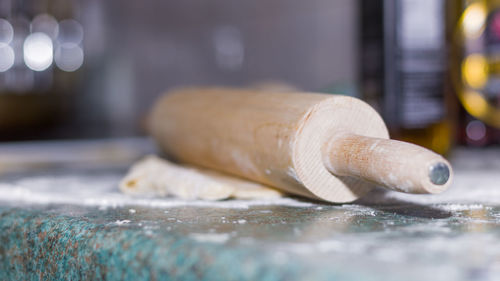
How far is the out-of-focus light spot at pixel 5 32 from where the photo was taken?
70.9 inches

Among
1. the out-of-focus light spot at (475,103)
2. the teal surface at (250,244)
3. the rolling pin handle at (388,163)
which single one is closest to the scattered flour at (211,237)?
the teal surface at (250,244)

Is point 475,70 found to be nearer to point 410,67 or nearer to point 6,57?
point 410,67

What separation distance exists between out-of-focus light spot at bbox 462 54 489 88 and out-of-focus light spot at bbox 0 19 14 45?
4.61 feet

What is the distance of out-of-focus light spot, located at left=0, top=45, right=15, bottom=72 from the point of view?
1.81 metres

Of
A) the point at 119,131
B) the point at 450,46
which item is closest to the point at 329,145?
the point at 450,46

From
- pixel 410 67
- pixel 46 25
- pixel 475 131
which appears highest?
pixel 46 25

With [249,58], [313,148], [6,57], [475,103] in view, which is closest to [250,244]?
[313,148]

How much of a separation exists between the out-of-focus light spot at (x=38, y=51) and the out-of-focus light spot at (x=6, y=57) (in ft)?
0.15

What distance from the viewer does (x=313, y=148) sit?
44 centimetres

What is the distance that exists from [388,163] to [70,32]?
6.06ft

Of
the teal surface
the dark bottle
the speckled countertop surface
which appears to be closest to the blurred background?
the dark bottle

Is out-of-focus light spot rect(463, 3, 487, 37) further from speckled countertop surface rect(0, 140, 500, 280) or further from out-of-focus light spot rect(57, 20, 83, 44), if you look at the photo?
out-of-focus light spot rect(57, 20, 83, 44)

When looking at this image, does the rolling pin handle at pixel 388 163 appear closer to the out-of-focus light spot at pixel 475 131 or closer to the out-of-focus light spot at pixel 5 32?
the out-of-focus light spot at pixel 475 131

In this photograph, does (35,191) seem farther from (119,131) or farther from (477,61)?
(119,131)
